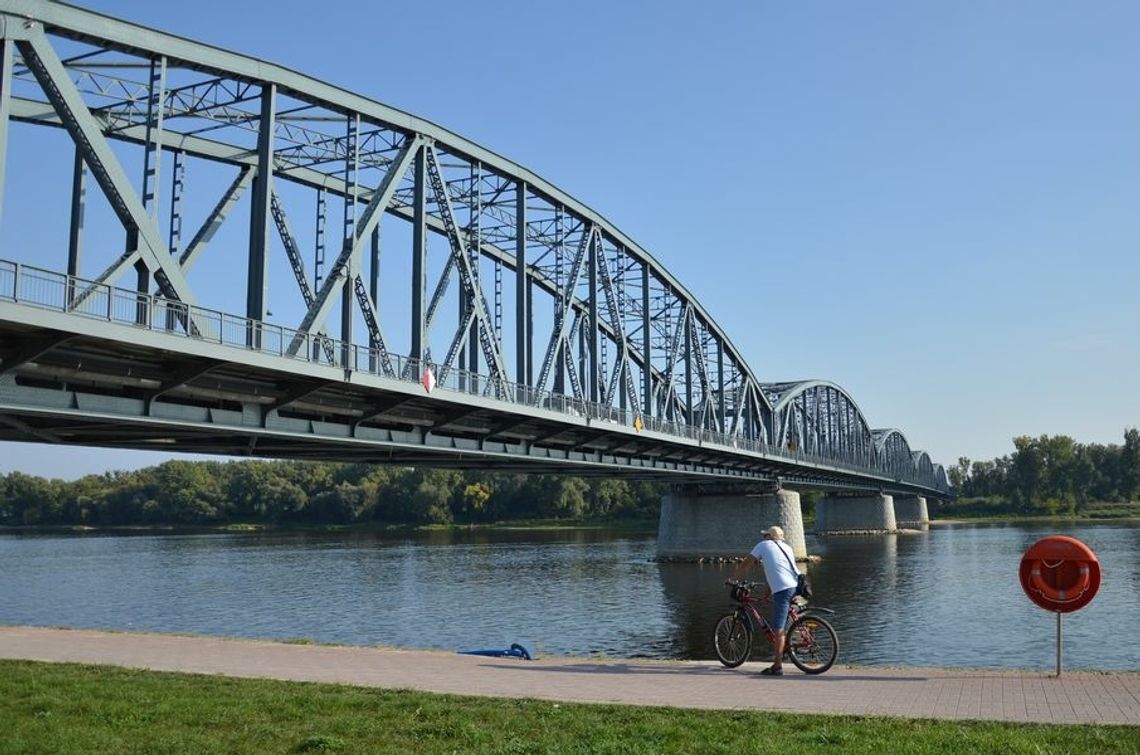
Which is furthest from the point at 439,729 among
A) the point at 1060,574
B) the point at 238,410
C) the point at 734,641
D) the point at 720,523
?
the point at 720,523

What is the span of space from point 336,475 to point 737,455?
95280mm

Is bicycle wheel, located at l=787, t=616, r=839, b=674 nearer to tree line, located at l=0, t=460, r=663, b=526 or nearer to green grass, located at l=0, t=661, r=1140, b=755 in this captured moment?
green grass, located at l=0, t=661, r=1140, b=755

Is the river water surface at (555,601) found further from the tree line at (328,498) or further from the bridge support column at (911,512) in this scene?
the bridge support column at (911,512)

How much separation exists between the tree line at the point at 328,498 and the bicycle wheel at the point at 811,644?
120347 millimetres

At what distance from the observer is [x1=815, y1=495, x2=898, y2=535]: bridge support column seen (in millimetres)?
119625

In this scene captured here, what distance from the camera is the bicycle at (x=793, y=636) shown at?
13.8 meters

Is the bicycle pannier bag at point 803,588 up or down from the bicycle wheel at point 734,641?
up

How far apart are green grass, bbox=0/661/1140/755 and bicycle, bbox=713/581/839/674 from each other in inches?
166

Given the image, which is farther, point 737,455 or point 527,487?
point 527,487

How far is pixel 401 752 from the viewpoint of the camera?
8570 mm

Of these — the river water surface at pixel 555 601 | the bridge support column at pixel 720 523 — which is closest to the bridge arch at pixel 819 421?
the bridge support column at pixel 720 523

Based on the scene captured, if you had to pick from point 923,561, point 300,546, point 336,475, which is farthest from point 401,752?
point 336,475

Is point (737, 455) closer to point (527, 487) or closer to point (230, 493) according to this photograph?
point (527, 487)

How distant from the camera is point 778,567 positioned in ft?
46.3
